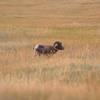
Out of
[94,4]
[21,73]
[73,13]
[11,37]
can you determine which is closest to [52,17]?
[73,13]

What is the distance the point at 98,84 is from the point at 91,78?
1080mm

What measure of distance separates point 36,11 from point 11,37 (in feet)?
130

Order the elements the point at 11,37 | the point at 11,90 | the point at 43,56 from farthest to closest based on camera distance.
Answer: the point at 11,37, the point at 43,56, the point at 11,90

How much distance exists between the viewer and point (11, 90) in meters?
8.65

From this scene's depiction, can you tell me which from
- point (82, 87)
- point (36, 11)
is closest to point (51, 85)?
point (82, 87)

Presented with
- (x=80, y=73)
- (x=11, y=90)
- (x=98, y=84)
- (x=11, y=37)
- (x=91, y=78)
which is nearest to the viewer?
(x=11, y=90)

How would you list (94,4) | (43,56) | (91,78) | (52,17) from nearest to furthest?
(91,78) → (43,56) → (52,17) → (94,4)

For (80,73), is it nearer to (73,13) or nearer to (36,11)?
(73,13)

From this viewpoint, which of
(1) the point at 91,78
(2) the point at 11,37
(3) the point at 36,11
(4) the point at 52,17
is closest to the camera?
(1) the point at 91,78

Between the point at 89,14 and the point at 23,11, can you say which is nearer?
the point at 89,14

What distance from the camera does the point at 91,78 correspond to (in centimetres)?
1038

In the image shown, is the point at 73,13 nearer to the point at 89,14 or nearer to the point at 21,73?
the point at 89,14

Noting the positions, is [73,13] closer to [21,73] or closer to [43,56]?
[43,56]

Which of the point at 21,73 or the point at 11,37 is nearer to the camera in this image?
the point at 21,73
